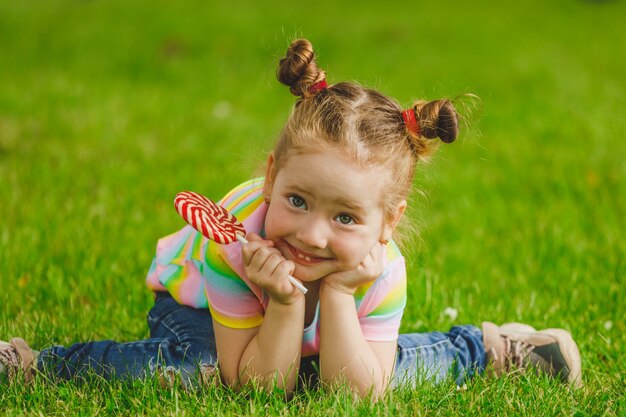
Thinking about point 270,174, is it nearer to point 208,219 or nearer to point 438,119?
point 208,219

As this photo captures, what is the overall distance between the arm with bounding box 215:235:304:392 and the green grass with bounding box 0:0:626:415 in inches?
2.6

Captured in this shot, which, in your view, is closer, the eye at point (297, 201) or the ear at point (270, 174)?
the eye at point (297, 201)

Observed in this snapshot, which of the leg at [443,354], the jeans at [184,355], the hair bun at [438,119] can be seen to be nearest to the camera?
the hair bun at [438,119]

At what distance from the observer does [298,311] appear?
2291 millimetres

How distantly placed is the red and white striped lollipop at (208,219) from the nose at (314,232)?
19cm

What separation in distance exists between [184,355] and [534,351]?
3.66 feet

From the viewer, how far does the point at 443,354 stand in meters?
2.78

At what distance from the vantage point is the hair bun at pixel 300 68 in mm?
2307

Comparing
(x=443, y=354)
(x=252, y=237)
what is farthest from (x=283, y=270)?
(x=443, y=354)

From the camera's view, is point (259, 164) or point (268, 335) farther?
point (259, 164)

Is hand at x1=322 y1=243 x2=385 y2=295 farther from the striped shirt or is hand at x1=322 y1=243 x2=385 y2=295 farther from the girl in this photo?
the striped shirt

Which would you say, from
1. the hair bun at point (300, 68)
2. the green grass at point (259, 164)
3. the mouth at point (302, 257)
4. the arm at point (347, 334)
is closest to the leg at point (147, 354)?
the green grass at point (259, 164)

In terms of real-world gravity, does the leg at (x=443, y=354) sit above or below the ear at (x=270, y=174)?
below

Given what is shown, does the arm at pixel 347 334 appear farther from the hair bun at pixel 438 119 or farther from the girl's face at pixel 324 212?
the hair bun at pixel 438 119
